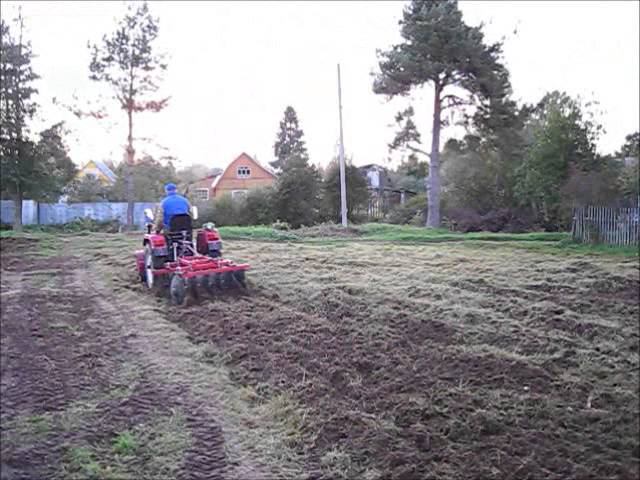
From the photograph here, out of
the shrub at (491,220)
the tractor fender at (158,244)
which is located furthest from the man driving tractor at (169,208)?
the shrub at (491,220)

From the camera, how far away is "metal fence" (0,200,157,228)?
11531 mm

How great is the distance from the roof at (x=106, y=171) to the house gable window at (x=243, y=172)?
4546 mm

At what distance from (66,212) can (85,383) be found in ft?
35.7

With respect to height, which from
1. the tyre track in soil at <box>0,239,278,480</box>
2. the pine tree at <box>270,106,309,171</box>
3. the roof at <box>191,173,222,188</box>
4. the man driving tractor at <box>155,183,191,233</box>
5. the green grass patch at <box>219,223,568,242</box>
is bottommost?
the tyre track in soil at <box>0,239,278,480</box>

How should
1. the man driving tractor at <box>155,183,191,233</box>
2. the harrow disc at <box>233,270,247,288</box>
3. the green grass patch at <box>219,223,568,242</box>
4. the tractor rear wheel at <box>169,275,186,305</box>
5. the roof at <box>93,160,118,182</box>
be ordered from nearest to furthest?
the tractor rear wheel at <box>169,275,186,305</box> → the harrow disc at <box>233,270,247,288</box> → the man driving tractor at <box>155,183,191,233</box> → the green grass patch at <box>219,223,568,242</box> → the roof at <box>93,160,118,182</box>

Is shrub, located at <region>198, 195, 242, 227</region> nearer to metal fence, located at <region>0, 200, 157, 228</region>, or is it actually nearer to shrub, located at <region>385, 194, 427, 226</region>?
metal fence, located at <region>0, 200, 157, 228</region>

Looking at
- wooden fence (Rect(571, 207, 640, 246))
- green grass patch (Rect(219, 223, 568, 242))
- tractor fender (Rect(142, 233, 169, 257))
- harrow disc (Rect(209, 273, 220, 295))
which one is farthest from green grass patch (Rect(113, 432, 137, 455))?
green grass patch (Rect(219, 223, 568, 242))

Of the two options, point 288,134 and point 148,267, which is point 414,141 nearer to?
point 288,134

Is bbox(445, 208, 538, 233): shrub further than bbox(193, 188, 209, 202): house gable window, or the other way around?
bbox(193, 188, 209, 202): house gable window

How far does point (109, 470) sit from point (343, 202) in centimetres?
1423

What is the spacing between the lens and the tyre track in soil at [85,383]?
9.96 feet

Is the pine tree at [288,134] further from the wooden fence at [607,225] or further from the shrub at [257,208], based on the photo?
the wooden fence at [607,225]

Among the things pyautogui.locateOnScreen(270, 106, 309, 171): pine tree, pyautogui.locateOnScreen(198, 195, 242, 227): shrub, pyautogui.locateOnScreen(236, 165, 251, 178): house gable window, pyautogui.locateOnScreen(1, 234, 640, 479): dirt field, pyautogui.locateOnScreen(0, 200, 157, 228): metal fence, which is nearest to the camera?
pyautogui.locateOnScreen(1, 234, 640, 479): dirt field

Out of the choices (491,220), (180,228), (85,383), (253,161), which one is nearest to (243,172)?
(253,161)
